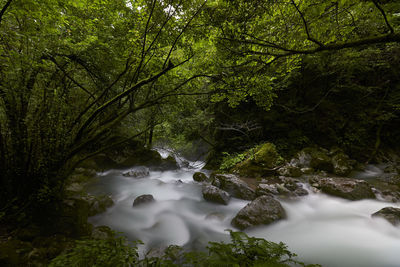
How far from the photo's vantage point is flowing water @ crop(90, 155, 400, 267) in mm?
3477

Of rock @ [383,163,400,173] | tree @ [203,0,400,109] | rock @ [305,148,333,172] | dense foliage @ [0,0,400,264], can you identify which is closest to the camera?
tree @ [203,0,400,109]

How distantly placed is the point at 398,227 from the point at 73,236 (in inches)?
288

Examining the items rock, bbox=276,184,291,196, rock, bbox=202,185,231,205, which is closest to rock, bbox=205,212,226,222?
rock, bbox=202,185,231,205

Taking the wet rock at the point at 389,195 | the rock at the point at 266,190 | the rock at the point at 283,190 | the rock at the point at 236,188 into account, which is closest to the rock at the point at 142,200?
the rock at the point at 236,188

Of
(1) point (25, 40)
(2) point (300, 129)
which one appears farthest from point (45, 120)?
(2) point (300, 129)

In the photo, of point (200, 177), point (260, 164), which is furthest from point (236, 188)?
point (200, 177)

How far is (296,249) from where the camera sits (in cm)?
371

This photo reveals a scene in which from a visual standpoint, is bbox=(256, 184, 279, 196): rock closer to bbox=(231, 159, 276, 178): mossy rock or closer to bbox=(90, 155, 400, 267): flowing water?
bbox=(90, 155, 400, 267): flowing water

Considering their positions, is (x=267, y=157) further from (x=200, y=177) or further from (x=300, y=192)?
(x=200, y=177)

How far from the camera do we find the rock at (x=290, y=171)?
732 cm

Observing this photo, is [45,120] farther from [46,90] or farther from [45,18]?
[45,18]

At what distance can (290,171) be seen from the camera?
7.43 metres

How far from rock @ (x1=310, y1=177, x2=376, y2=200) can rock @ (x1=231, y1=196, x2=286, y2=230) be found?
248 centimetres

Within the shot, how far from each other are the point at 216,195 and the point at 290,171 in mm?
3940
